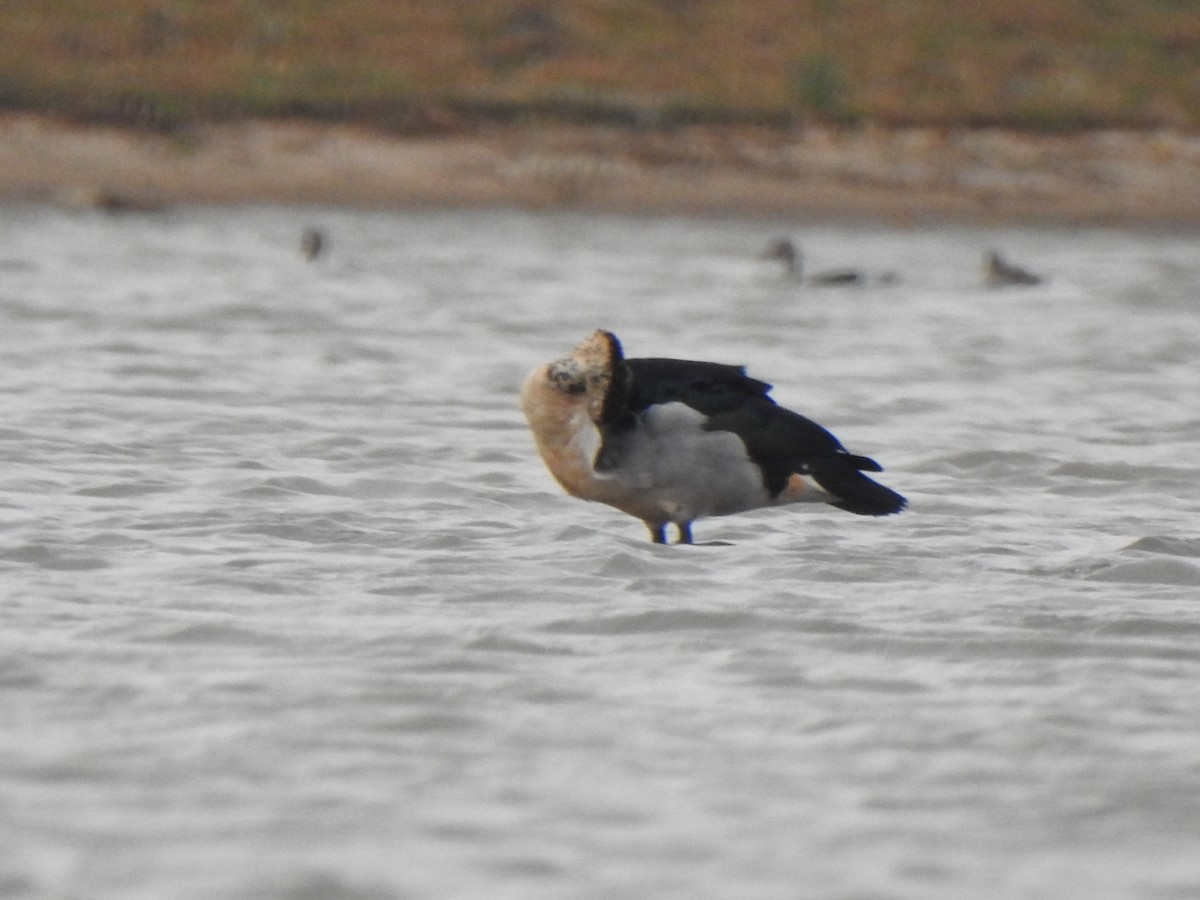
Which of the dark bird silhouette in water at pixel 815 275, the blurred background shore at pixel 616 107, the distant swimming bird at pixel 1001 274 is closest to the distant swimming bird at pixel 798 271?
the dark bird silhouette in water at pixel 815 275

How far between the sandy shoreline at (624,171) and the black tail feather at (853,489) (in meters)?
28.2

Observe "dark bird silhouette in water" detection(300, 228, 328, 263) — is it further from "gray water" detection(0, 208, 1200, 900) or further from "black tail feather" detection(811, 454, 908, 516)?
"black tail feather" detection(811, 454, 908, 516)

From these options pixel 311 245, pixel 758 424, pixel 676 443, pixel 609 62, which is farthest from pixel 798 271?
pixel 609 62

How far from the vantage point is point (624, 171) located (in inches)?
1577

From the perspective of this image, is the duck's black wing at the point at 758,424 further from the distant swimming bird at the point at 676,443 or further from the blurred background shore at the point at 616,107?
the blurred background shore at the point at 616,107

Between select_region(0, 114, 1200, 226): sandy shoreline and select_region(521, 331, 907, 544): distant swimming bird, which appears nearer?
select_region(521, 331, 907, 544): distant swimming bird

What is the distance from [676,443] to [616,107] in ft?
117

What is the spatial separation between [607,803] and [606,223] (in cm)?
3225

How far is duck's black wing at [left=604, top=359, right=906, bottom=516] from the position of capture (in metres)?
7.96

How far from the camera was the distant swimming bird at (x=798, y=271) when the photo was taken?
82.2 feet

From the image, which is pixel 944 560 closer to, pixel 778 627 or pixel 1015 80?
pixel 778 627

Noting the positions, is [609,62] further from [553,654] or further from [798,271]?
[553,654]

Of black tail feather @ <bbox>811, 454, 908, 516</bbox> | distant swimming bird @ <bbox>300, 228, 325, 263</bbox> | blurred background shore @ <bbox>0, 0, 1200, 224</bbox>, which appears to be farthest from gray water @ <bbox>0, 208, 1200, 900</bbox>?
blurred background shore @ <bbox>0, 0, 1200, 224</bbox>

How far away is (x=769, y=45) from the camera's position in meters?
49.2
